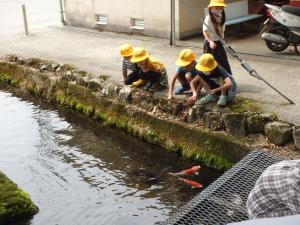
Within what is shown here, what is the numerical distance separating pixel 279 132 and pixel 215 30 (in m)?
2.11

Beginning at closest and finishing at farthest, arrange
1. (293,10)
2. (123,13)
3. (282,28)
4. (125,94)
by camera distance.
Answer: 1. (125,94)
2. (293,10)
3. (282,28)
4. (123,13)

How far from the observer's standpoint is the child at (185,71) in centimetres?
735

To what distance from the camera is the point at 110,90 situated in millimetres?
8633

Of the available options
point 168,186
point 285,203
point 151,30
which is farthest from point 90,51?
point 285,203

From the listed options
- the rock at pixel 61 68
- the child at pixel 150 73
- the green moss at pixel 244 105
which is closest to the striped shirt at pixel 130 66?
the child at pixel 150 73

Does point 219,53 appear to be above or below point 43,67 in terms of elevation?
above

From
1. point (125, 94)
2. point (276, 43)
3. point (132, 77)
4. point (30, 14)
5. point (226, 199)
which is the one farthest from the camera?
point (30, 14)

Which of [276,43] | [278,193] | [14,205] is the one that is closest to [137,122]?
[14,205]

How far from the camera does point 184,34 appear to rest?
11891 mm

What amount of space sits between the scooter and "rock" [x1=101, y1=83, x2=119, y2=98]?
341 cm

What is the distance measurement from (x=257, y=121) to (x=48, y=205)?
305 centimetres

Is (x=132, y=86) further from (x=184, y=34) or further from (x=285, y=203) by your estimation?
(x=285, y=203)

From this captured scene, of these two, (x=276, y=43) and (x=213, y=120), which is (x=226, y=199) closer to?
(x=213, y=120)

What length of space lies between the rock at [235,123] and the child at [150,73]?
1.72 meters
